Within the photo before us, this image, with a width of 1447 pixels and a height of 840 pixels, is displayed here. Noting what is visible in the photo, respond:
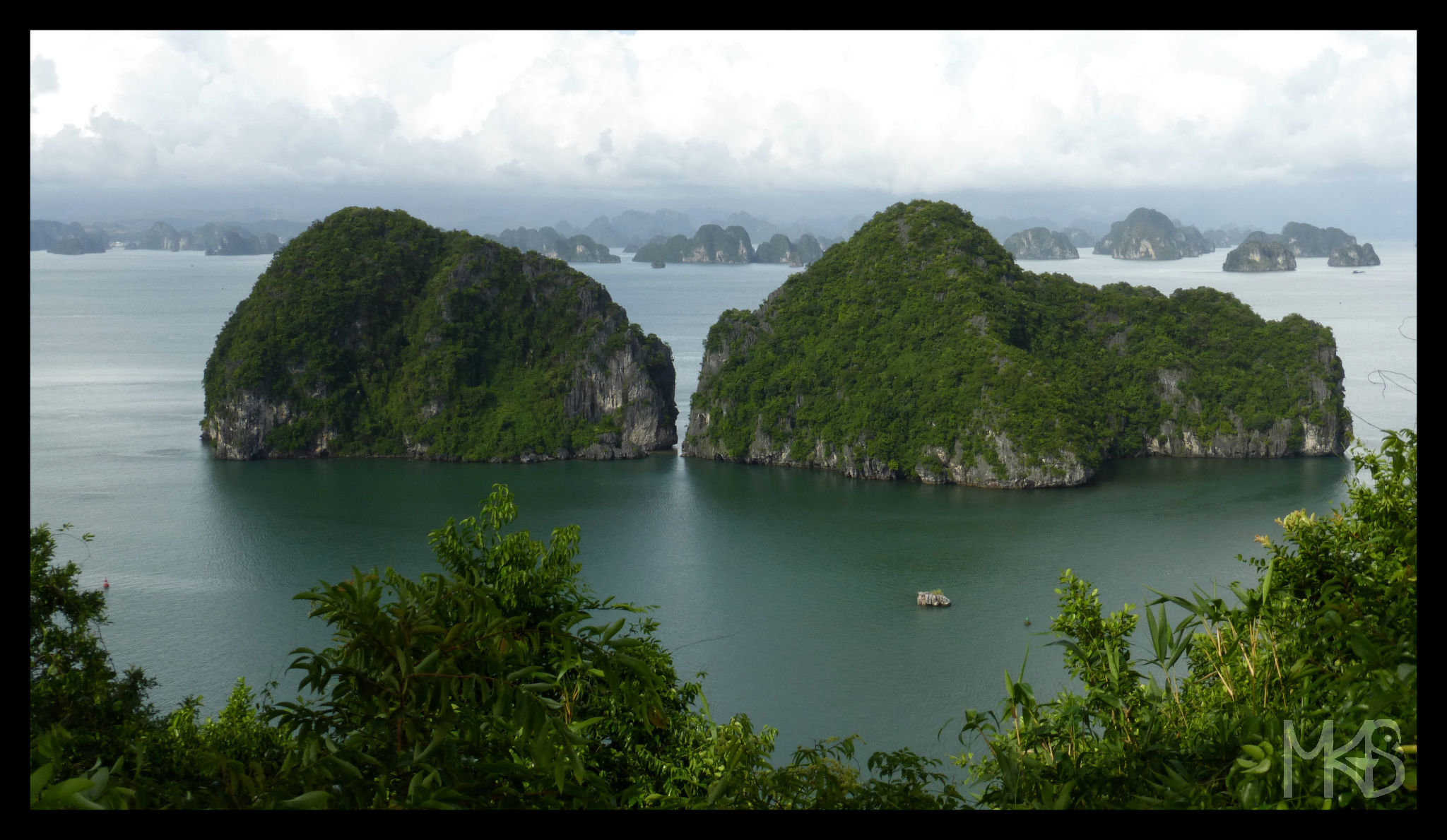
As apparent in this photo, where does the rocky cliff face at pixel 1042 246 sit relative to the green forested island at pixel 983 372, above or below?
above

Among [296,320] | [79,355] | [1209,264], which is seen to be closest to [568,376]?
[296,320]

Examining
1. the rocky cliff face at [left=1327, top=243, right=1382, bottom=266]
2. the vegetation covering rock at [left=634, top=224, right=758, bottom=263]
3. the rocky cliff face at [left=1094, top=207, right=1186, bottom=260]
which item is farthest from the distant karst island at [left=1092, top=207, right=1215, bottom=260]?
the vegetation covering rock at [left=634, top=224, right=758, bottom=263]

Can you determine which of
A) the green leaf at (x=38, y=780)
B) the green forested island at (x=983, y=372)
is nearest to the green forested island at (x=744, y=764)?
the green leaf at (x=38, y=780)

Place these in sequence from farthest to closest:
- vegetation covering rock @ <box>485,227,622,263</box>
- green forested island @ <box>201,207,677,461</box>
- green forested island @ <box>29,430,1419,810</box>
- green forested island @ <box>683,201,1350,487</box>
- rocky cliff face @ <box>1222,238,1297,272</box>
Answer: vegetation covering rock @ <box>485,227,622,263</box>, rocky cliff face @ <box>1222,238,1297,272</box>, green forested island @ <box>201,207,677,461</box>, green forested island @ <box>683,201,1350,487</box>, green forested island @ <box>29,430,1419,810</box>

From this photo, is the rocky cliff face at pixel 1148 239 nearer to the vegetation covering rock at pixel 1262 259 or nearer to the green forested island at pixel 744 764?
the vegetation covering rock at pixel 1262 259

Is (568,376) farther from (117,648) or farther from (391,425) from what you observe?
(117,648)

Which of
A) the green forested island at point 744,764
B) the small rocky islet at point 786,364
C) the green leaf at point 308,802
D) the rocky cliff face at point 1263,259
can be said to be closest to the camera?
the green leaf at point 308,802

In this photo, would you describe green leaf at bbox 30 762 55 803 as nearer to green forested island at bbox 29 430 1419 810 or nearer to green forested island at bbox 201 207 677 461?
green forested island at bbox 29 430 1419 810
